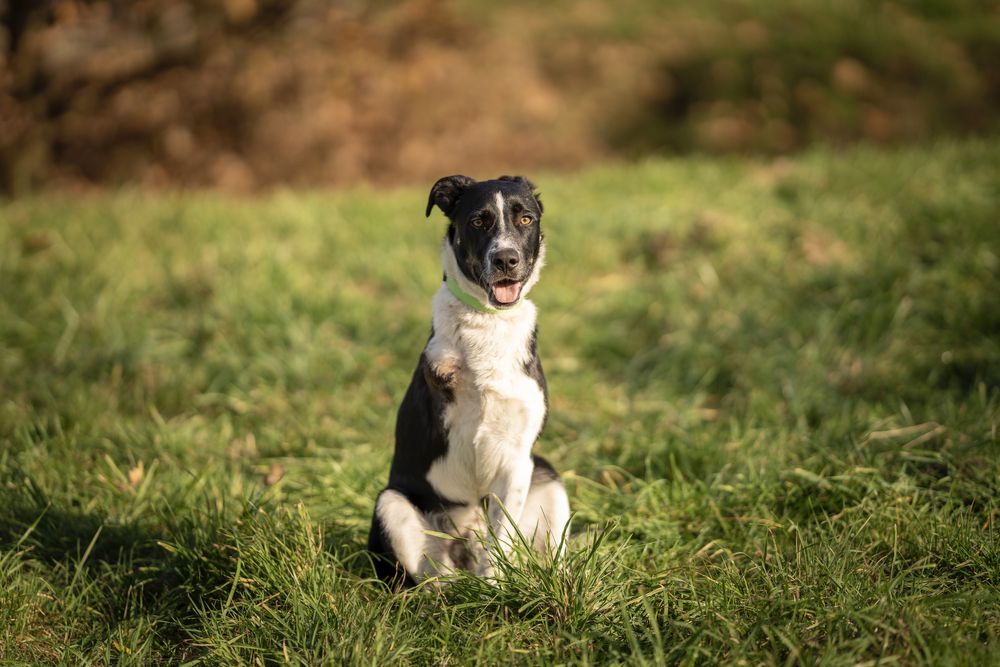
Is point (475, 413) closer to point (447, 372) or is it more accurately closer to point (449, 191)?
point (447, 372)

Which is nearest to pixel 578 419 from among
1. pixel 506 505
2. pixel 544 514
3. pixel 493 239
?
pixel 544 514

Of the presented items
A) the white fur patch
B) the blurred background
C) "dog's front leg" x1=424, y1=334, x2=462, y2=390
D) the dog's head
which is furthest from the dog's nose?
the blurred background

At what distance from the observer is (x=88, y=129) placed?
966 centimetres

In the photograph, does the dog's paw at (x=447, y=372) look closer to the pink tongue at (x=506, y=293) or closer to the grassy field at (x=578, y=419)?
the pink tongue at (x=506, y=293)

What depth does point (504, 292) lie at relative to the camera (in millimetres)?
2670

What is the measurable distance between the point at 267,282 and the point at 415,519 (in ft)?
11.4

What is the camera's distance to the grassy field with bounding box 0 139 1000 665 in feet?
8.36

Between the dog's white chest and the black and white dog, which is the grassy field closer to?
the black and white dog

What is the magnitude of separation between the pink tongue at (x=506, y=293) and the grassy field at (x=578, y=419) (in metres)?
0.86

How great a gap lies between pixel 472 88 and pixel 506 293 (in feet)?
31.6

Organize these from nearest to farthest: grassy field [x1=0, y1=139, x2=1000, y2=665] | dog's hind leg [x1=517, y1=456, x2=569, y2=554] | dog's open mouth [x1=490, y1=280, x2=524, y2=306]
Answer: grassy field [x1=0, y1=139, x2=1000, y2=665]
dog's open mouth [x1=490, y1=280, x2=524, y2=306]
dog's hind leg [x1=517, y1=456, x2=569, y2=554]

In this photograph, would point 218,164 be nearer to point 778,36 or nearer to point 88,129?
point 88,129

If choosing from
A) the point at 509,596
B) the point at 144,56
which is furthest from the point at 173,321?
the point at 144,56

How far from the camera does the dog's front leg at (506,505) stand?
270 cm
